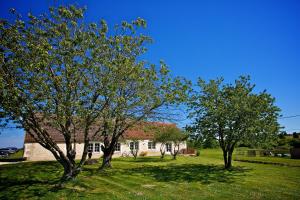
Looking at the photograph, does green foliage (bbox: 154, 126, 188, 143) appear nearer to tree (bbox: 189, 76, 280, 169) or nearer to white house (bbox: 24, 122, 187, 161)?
white house (bbox: 24, 122, 187, 161)

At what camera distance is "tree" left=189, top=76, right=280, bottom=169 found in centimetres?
2725

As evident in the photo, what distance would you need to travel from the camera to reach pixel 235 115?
2753cm

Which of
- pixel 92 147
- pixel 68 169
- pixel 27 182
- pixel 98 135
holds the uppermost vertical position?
→ pixel 98 135

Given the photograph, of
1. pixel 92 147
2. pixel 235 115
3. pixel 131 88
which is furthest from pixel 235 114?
pixel 92 147

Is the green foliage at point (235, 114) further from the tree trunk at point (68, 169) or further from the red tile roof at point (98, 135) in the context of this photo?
the tree trunk at point (68, 169)

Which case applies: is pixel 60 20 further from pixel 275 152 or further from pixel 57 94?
pixel 275 152

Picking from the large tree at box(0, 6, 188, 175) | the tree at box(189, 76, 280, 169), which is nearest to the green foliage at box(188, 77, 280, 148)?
the tree at box(189, 76, 280, 169)

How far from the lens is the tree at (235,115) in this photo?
89.4 ft

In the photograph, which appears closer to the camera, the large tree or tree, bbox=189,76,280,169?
the large tree

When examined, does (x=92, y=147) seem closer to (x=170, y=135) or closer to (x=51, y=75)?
(x=170, y=135)

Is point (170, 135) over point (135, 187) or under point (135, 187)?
over

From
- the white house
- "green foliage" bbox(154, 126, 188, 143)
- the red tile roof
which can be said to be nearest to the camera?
the red tile roof

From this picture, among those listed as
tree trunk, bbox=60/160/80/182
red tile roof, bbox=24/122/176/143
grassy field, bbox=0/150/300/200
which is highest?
red tile roof, bbox=24/122/176/143

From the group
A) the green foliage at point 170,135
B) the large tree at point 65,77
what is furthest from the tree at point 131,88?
the green foliage at point 170,135
